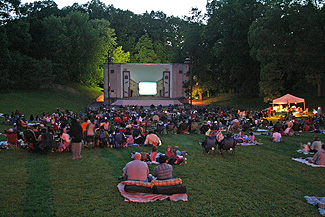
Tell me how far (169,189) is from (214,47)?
97.7ft

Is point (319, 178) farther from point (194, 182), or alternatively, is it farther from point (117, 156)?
point (117, 156)

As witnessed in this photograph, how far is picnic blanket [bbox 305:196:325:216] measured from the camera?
16.1ft

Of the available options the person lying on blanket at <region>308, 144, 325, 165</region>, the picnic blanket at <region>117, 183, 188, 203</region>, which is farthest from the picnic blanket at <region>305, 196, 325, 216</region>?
the person lying on blanket at <region>308, 144, 325, 165</region>

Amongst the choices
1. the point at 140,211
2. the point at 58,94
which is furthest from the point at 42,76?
the point at 140,211

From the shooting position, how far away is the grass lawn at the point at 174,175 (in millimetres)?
→ 4918

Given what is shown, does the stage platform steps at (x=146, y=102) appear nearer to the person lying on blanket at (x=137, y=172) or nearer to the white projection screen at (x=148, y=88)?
the white projection screen at (x=148, y=88)

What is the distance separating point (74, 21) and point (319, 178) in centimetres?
3983

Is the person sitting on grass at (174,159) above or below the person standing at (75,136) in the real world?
below

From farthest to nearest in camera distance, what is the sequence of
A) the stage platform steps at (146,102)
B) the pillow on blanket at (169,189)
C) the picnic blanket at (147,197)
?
the stage platform steps at (146,102), the pillow on blanket at (169,189), the picnic blanket at (147,197)

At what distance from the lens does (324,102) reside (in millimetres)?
24453

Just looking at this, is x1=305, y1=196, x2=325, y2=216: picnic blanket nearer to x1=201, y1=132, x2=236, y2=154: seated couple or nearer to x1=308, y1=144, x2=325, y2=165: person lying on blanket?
x1=308, y1=144, x2=325, y2=165: person lying on blanket

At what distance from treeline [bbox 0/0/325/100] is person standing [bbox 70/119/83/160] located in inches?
852

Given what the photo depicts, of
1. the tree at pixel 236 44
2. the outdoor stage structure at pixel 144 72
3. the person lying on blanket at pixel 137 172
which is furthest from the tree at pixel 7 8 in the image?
the person lying on blanket at pixel 137 172

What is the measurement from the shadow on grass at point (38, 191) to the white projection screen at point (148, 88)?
34.0 m
